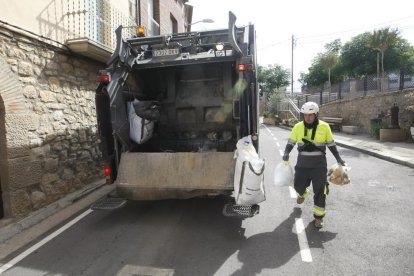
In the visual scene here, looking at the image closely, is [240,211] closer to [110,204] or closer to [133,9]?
[110,204]

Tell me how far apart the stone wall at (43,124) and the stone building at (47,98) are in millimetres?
15

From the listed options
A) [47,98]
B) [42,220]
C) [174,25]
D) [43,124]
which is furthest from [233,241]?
[174,25]

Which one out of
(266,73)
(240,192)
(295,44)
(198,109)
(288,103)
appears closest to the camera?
(240,192)

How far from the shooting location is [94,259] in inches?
139

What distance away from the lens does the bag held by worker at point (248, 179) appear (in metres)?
3.94

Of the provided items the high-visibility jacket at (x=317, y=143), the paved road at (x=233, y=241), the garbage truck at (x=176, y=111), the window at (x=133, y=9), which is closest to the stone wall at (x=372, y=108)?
the paved road at (x=233, y=241)

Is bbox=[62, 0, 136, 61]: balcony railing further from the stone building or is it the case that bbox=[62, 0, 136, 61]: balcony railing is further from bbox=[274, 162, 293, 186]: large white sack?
bbox=[274, 162, 293, 186]: large white sack

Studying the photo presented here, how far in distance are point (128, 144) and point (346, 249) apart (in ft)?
11.7

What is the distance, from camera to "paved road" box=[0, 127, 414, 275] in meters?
3.29

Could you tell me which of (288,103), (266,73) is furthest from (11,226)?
(266,73)

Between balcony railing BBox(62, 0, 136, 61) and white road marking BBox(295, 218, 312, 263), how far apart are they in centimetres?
505

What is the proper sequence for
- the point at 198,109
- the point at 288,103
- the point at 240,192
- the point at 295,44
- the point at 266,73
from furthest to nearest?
the point at 266,73 → the point at 295,44 → the point at 288,103 → the point at 198,109 → the point at 240,192

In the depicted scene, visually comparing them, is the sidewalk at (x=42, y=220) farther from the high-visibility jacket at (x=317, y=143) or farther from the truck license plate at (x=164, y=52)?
the high-visibility jacket at (x=317, y=143)

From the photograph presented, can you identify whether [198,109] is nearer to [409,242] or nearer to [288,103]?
[409,242]
